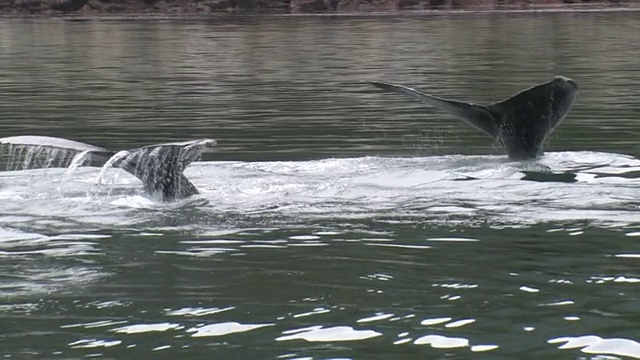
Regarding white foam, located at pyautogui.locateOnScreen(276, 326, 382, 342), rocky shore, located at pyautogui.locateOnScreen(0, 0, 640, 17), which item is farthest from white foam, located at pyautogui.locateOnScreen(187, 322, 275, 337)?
rocky shore, located at pyautogui.locateOnScreen(0, 0, 640, 17)

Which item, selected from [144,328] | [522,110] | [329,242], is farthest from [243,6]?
[144,328]

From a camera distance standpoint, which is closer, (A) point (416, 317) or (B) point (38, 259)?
(A) point (416, 317)

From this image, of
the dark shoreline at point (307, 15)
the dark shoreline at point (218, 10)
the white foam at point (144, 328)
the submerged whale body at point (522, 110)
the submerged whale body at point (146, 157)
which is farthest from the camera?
the dark shoreline at point (218, 10)

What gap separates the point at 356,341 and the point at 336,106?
18.8 m

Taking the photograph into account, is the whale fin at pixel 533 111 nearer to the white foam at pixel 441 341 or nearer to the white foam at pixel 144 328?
the white foam at pixel 441 341

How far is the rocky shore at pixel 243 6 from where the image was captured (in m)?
94.1

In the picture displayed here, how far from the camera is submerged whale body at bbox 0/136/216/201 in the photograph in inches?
508

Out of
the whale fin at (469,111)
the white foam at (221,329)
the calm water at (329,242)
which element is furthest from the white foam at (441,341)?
the whale fin at (469,111)

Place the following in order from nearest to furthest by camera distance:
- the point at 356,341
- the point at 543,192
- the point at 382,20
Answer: the point at 356,341 → the point at 543,192 → the point at 382,20

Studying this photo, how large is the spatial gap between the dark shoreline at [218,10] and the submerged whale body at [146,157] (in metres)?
71.1

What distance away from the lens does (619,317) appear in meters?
9.44

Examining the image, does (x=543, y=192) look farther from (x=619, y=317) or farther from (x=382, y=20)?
(x=382, y=20)

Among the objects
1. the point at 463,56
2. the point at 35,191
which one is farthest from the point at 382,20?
the point at 35,191

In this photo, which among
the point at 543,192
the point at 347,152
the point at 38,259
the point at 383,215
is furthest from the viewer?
the point at 347,152
